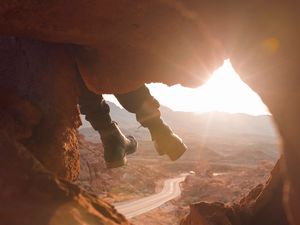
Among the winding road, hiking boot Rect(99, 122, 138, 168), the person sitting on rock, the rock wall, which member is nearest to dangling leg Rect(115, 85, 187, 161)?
the person sitting on rock

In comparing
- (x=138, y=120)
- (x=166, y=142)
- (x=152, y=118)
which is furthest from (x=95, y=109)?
(x=166, y=142)

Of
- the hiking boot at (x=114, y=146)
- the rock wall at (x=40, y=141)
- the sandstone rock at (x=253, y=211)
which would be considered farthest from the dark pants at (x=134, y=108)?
the sandstone rock at (x=253, y=211)

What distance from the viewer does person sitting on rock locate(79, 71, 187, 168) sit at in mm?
8438

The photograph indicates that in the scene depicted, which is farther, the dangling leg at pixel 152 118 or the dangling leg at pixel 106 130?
the dangling leg at pixel 152 118

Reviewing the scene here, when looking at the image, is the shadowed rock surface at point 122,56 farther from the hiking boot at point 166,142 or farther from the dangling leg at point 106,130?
the hiking boot at point 166,142

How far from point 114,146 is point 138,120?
0.89 metres

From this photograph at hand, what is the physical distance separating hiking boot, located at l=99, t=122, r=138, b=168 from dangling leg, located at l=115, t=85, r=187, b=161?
2.16 feet

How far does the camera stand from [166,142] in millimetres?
8664

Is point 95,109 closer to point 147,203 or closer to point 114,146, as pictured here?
point 114,146

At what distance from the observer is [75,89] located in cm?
663

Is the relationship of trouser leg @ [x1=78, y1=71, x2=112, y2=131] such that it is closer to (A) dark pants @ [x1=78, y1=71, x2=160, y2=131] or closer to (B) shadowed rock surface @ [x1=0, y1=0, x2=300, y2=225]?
(A) dark pants @ [x1=78, y1=71, x2=160, y2=131]

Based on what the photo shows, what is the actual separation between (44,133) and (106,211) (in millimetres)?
2125

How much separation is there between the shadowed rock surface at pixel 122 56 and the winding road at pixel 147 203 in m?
24.0

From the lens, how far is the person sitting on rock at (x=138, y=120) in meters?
8.44
